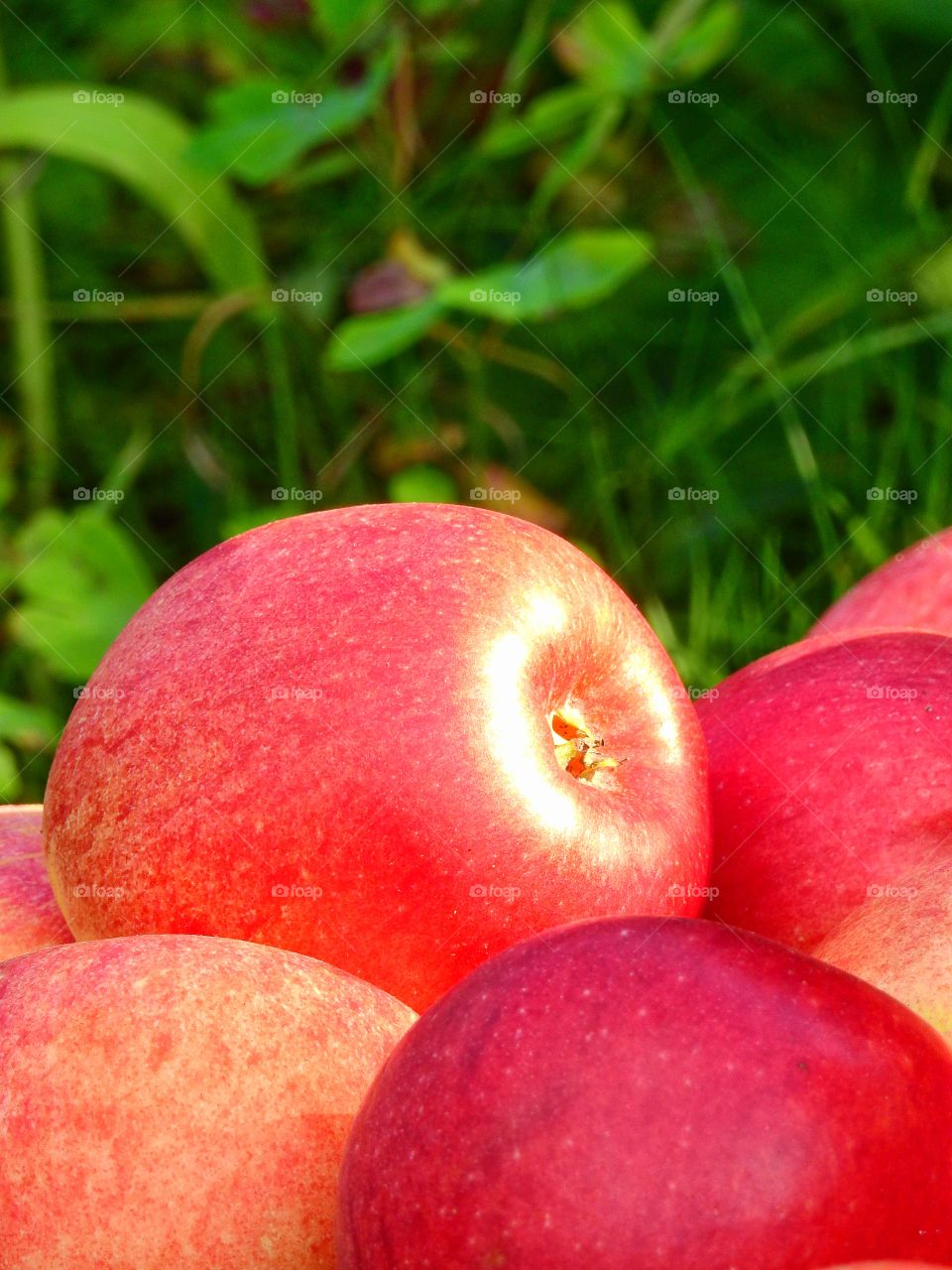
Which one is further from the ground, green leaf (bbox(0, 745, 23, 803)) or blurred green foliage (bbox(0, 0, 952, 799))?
blurred green foliage (bbox(0, 0, 952, 799))

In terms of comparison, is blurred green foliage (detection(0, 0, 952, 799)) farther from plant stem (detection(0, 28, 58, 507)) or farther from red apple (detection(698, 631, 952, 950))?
red apple (detection(698, 631, 952, 950))

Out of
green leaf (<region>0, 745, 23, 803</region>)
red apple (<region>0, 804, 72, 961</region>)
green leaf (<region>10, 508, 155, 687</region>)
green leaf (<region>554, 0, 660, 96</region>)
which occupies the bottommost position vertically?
green leaf (<region>0, 745, 23, 803</region>)

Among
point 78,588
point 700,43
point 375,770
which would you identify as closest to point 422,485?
point 78,588

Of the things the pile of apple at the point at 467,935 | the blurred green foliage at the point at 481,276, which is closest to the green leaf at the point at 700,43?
the blurred green foliage at the point at 481,276

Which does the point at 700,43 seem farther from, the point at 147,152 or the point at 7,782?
the point at 7,782

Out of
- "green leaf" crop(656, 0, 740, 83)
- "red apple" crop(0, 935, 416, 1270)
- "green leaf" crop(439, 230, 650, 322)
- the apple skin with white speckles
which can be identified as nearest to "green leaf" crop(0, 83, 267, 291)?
"green leaf" crop(439, 230, 650, 322)

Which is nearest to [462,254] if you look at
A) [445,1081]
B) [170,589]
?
[170,589]

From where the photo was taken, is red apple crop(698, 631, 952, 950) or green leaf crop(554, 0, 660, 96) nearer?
red apple crop(698, 631, 952, 950)
